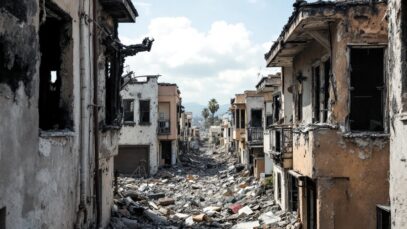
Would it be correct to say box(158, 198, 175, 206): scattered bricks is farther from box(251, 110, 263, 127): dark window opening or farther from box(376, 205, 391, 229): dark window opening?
box(251, 110, 263, 127): dark window opening

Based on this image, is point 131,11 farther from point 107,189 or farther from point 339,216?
point 339,216

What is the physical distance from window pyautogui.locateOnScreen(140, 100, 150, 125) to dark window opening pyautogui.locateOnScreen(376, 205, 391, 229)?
26.2 m

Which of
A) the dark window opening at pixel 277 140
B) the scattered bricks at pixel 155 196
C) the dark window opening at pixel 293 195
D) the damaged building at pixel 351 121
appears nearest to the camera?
the damaged building at pixel 351 121

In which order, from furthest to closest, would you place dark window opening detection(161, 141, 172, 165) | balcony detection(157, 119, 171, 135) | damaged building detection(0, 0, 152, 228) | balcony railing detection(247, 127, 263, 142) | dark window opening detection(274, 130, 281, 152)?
dark window opening detection(161, 141, 172, 165)
balcony detection(157, 119, 171, 135)
balcony railing detection(247, 127, 263, 142)
dark window opening detection(274, 130, 281, 152)
damaged building detection(0, 0, 152, 228)

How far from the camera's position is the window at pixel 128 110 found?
35812mm

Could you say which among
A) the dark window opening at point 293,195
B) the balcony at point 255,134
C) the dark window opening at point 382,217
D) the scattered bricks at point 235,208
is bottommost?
the scattered bricks at point 235,208

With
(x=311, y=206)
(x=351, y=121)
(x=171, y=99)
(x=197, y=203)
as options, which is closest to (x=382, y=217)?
(x=351, y=121)

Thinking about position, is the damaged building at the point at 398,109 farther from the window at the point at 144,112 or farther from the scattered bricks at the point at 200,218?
the window at the point at 144,112

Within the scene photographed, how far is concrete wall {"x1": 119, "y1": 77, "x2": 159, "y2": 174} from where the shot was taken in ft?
116

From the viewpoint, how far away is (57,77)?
9266mm

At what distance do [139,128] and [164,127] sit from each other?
2530 millimetres

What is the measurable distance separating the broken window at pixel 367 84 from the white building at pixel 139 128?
2553 centimetres

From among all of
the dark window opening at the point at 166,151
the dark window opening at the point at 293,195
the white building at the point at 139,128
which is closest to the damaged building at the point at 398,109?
the dark window opening at the point at 293,195

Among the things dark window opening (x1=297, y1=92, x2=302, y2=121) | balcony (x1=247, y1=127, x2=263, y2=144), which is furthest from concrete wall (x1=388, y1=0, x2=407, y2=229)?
balcony (x1=247, y1=127, x2=263, y2=144)
